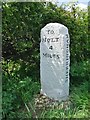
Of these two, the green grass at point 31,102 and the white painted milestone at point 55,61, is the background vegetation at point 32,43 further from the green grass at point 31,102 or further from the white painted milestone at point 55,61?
the white painted milestone at point 55,61

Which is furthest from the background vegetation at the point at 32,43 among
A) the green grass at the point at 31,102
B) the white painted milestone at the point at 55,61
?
the white painted milestone at the point at 55,61

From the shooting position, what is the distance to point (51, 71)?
15.5 feet

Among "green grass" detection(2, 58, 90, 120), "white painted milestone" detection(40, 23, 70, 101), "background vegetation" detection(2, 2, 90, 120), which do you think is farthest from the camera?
"background vegetation" detection(2, 2, 90, 120)

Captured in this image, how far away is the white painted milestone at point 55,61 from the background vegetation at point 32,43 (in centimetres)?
21

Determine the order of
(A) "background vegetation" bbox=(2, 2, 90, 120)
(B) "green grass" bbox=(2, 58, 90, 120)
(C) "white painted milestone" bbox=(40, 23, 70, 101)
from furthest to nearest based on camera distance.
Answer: (A) "background vegetation" bbox=(2, 2, 90, 120), (C) "white painted milestone" bbox=(40, 23, 70, 101), (B) "green grass" bbox=(2, 58, 90, 120)

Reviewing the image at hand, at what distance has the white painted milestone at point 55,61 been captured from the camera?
4.60 metres

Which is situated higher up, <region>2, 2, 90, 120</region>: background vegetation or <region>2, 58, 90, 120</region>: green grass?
<region>2, 2, 90, 120</region>: background vegetation

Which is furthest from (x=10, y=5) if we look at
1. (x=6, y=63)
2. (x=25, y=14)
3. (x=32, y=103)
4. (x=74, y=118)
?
(x=74, y=118)

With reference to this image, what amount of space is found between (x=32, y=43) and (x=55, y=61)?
4.42 ft

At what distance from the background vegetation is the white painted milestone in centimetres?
21

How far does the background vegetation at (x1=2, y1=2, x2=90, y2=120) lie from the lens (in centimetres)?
515

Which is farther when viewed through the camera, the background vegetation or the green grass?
the background vegetation

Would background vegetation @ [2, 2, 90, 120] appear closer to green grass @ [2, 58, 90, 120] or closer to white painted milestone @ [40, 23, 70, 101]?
green grass @ [2, 58, 90, 120]

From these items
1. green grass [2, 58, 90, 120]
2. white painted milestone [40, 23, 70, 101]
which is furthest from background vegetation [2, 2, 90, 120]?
white painted milestone [40, 23, 70, 101]
